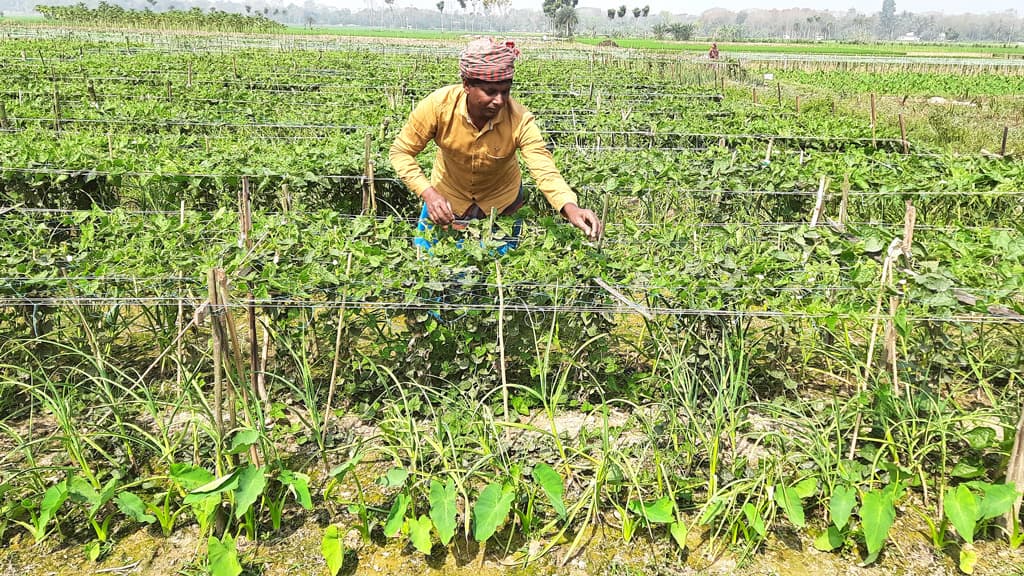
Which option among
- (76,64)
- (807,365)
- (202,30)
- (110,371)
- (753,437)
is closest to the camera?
(753,437)

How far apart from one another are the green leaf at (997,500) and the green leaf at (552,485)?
1.48 meters

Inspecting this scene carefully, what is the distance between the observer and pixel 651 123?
8.73 meters

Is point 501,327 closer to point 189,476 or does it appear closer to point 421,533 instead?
point 421,533

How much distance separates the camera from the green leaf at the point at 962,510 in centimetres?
242

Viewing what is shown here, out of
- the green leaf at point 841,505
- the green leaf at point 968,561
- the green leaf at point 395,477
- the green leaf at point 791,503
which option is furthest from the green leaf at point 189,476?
the green leaf at point 968,561

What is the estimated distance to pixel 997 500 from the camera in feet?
8.11

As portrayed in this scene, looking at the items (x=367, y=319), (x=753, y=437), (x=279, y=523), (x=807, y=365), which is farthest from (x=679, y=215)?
(x=279, y=523)

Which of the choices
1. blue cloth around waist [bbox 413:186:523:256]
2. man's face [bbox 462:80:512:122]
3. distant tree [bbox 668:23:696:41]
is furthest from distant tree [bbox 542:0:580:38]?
man's face [bbox 462:80:512:122]

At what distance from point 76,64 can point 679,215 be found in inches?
666

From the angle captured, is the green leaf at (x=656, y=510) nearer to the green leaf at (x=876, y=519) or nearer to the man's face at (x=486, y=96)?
the green leaf at (x=876, y=519)

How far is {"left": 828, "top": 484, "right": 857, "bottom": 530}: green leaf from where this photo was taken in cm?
248

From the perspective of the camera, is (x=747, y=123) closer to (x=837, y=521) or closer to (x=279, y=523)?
(x=837, y=521)

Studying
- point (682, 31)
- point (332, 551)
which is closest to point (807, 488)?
point (332, 551)

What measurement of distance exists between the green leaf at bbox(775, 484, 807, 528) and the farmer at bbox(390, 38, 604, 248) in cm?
130
